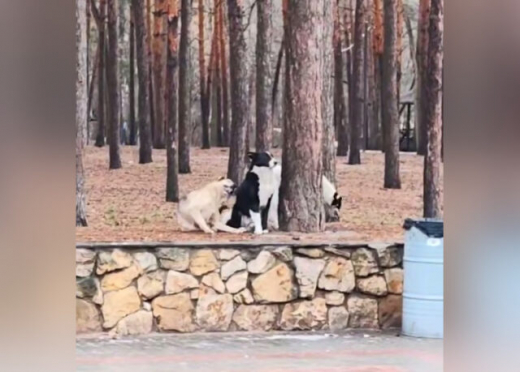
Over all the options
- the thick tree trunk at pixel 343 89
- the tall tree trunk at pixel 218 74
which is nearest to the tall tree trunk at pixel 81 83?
the tall tree trunk at pixel 218 74

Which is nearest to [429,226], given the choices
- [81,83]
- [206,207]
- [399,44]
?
[399,44]

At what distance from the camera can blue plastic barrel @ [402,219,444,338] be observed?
223 inches

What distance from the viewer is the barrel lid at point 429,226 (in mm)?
5688

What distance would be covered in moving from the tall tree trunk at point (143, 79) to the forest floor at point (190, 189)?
0.08 metres

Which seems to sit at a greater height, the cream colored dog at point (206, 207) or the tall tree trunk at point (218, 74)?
the tall tree trunk at point (218, 74)

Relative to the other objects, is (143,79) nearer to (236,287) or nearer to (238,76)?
(238,76)

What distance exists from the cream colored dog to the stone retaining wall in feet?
0.51

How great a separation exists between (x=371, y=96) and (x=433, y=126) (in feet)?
1.73

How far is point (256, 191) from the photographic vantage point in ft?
19.7

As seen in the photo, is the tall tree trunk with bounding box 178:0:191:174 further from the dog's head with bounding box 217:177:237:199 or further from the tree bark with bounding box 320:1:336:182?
the tree bark with bounding box 320:1:336:182

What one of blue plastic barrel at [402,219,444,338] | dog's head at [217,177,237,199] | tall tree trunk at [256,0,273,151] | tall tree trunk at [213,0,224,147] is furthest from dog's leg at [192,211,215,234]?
blue plastic barrel at [402,219,444,338]

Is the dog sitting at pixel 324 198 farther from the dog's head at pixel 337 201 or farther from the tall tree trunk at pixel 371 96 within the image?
the tall tree trunk at pixel 371 96

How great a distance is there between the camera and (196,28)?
5863mm
